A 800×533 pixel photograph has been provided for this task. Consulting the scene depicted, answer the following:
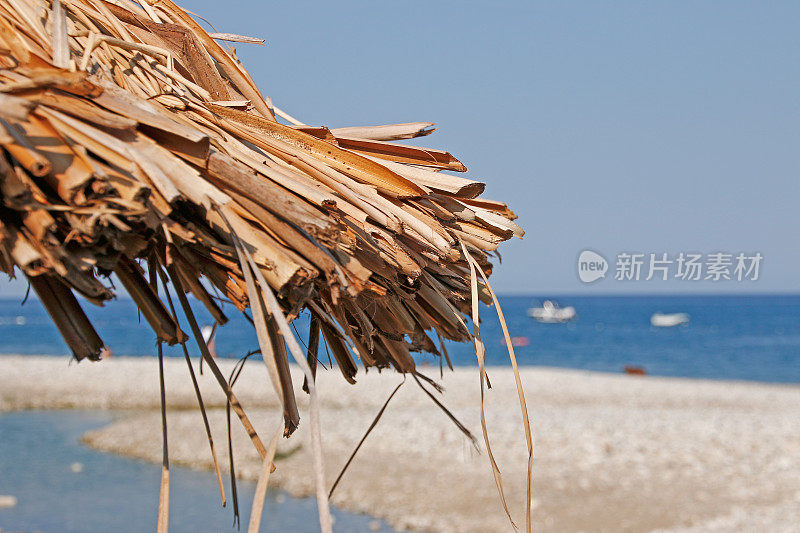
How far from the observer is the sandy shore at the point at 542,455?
9352 millimetres

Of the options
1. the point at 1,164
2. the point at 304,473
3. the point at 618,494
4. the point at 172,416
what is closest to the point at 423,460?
the point at 304,473

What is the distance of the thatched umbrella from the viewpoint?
1.17m

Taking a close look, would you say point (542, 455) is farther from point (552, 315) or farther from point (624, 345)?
point (552, 315)

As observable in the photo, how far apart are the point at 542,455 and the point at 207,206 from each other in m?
11.5

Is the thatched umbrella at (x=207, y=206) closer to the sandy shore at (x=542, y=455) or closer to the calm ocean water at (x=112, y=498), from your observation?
the sandy shore at (x=542, y=455)

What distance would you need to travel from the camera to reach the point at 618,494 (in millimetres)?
9859

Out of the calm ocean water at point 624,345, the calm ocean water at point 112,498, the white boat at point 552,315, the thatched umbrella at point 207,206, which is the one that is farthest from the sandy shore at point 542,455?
the white boat at point 552,315

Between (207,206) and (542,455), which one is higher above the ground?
(207,206)

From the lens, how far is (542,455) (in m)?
11.9

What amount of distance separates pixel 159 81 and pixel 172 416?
16.1 metres

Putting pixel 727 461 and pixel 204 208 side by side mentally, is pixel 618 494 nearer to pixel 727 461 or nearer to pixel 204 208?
pixel 727 461

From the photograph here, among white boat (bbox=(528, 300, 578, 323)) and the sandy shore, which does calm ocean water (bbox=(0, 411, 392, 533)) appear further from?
white boat (bbox=(528, 300, 578, 323))

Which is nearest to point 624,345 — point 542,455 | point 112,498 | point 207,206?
point 542,455

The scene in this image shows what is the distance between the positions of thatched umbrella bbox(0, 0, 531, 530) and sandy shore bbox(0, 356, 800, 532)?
6.19 meters
